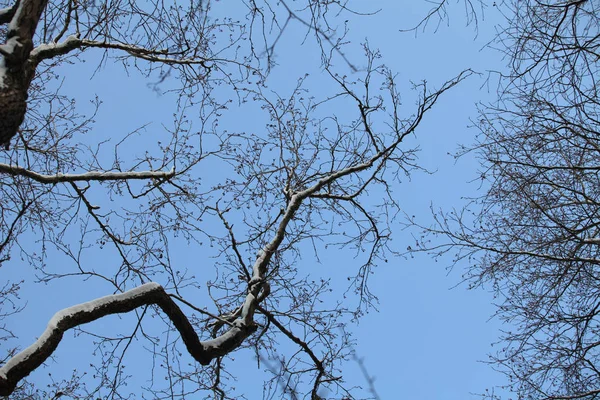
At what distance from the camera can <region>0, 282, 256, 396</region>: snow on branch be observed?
372cm

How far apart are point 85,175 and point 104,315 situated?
76.3 inches

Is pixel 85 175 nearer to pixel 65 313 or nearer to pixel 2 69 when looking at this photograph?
pixel 65 313

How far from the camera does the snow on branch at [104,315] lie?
3.72 meters

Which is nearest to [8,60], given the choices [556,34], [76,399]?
[76,399]

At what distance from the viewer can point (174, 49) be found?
19.1 feet

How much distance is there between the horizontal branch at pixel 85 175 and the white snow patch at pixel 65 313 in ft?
5.87

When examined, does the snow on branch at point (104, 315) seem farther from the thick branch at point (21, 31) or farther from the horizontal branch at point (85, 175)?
the thick branch at point (21, 31)

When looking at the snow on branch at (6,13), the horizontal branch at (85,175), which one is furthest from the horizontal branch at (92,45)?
the horizontal branch at (85,175)

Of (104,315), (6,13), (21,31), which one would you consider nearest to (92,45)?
(6,13)

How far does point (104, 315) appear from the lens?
4211 mm

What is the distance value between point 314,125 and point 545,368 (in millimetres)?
4255

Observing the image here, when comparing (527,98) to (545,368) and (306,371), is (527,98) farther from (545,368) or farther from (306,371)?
(306,371)

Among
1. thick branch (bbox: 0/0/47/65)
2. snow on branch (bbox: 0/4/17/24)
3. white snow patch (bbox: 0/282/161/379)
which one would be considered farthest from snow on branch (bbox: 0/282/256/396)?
snow on branch (bbox: 0/4/17/24)

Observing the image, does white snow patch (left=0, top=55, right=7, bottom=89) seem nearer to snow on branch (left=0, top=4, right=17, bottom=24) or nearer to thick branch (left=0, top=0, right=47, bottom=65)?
thick branch (left=0, top=0, right=47, bottom=65)
